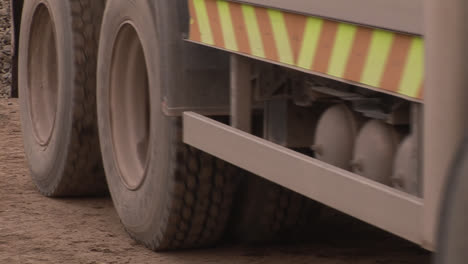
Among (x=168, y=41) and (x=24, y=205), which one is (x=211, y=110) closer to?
(x=168, y=41)

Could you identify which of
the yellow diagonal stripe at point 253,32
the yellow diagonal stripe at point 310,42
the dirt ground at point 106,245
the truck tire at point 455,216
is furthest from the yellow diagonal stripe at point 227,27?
the truck tire at point 455,216

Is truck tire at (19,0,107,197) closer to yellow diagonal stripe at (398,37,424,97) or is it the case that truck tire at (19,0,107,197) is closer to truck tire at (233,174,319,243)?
truck tire at (233,174,319,243)

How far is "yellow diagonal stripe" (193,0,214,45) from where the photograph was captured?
3.77 meters

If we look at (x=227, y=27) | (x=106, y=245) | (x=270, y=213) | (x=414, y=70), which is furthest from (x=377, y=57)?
(x=106, y=245)

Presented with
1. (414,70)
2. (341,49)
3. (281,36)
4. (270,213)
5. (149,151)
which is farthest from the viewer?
(270,213)

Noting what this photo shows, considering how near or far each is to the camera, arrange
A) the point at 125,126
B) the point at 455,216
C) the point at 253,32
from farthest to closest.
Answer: the point at 125,126 < the point at 253,32 < the point at 455,216

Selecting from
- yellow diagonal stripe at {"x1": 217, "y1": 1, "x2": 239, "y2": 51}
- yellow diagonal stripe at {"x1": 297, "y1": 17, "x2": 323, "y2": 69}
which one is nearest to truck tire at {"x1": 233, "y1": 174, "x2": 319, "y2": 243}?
yellow diagonal stripe at {"x1": 217, "y1": 1, "x2": 239, "y2": 51}

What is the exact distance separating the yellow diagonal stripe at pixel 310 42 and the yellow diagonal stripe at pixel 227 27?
46 centimetres

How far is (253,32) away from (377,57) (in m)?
0.71

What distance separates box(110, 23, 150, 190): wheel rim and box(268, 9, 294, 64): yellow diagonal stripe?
1254mm

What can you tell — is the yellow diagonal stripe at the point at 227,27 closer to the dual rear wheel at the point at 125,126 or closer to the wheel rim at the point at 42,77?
the dual rear wheel at the point at 125,126

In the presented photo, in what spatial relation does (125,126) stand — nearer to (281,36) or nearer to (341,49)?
(281,36)

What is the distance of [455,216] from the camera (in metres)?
2.39

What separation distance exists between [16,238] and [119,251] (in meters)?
0.47
